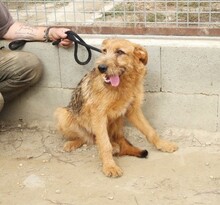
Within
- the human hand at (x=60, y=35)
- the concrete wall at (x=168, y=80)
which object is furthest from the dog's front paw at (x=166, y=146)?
the human hand at (x=60, y=35)

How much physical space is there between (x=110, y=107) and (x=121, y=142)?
0.42 m

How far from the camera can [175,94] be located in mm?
4594

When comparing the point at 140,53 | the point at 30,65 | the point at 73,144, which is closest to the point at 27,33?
the point at 30,65

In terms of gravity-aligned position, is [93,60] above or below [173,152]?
above

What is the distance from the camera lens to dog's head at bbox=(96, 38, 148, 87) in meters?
3.86

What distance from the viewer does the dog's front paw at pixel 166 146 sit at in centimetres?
438

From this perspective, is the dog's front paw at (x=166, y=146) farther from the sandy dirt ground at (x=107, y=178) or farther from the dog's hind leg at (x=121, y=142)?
the dog's hind leg at (x=121, y=142)

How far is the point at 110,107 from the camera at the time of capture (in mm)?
4207

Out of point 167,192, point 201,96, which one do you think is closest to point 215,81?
point 201,96

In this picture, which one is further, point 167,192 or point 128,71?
point 128,71

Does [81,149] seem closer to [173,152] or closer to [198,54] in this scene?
[173,152]

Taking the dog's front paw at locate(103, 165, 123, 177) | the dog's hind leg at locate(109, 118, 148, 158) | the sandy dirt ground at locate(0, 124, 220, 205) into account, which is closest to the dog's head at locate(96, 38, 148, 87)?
the dog's hind leg at locate(109, 118, 148, 158)

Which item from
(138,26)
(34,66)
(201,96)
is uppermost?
(138,26)

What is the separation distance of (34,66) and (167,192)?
1.86m
